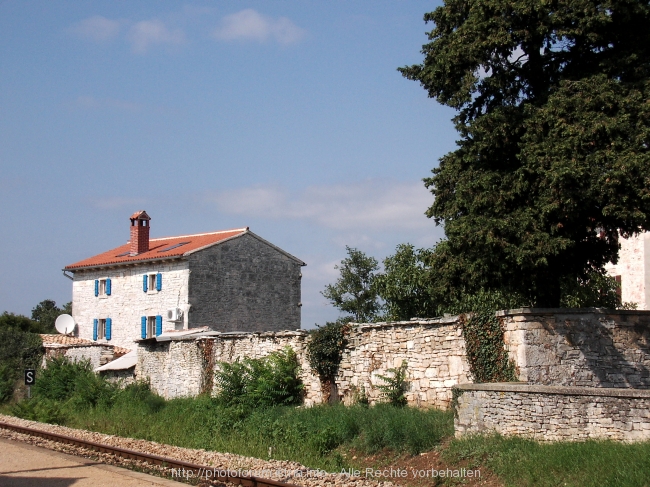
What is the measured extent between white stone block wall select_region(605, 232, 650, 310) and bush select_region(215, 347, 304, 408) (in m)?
18.6

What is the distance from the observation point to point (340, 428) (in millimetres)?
16047

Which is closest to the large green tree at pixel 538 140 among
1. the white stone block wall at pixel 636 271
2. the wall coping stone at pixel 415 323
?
the wall coping stone at pixel 415 323

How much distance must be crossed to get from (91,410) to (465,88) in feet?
53.0

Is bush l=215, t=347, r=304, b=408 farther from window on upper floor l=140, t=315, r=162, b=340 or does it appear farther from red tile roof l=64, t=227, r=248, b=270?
window on upper floor l=140, t=315, r=162, b=340

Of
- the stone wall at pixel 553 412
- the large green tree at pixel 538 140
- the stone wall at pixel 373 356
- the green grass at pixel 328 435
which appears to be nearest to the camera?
the green grass at pixel 328 435

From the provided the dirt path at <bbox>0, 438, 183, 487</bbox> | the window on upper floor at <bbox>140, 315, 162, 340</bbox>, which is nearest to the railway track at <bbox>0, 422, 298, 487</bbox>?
the dirt path at <bbox>0, 438, 183, 487</bbox>

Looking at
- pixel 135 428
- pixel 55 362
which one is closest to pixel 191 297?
pixel 55 362

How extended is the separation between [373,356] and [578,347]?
17.4ft

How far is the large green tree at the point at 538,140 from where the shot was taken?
13898mm

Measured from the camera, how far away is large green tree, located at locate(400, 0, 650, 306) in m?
13.9

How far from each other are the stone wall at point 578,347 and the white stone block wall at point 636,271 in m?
17.9

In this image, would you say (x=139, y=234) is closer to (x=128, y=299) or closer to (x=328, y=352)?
(x=128, y=299)

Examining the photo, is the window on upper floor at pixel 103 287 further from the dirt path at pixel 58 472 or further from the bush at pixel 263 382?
the dirt path at pixel 58 472

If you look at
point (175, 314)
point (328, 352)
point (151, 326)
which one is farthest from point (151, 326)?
point (328, 352)
